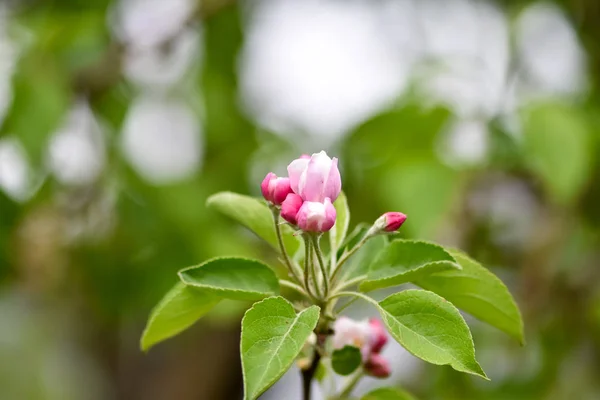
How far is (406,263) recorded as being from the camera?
18.1 inches

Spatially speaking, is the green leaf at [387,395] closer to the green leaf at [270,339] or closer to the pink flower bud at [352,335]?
the pink flower bud at [352,335]

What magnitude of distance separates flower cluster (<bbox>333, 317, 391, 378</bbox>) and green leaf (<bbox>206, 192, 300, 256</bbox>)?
6 cm

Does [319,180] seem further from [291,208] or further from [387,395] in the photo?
[387,395]

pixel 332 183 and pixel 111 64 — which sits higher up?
pixel 332 183

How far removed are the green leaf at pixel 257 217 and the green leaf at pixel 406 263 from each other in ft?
0.25

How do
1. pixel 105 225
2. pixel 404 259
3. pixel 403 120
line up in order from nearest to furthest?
pixel 404 259
pixel 403 120
pixel 105 225

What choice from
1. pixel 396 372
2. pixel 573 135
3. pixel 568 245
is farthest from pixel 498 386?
pixel 573 135

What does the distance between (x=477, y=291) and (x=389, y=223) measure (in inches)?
3.2

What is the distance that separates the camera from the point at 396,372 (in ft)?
4.86

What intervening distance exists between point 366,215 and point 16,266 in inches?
27.6

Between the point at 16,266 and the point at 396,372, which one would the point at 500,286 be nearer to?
the point at 396,372

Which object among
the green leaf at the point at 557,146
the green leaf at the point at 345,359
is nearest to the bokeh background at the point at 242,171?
the green leaf at the point at 557,146

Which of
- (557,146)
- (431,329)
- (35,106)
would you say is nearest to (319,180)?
(431,329)

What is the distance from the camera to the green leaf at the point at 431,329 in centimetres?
39
